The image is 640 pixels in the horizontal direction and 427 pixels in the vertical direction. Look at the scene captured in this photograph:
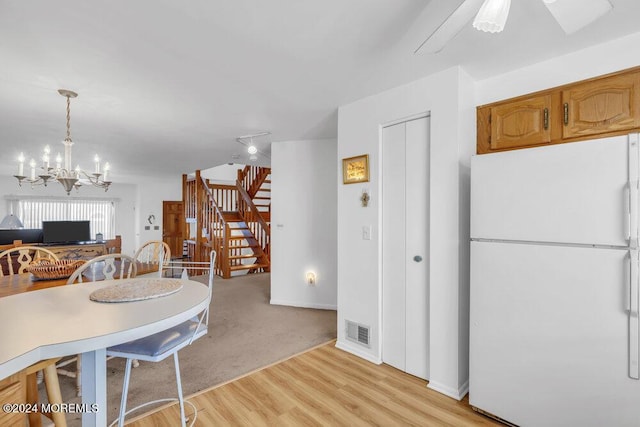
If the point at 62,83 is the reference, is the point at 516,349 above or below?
below

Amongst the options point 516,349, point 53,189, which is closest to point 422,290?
point 516,349

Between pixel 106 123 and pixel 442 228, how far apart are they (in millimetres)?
3727

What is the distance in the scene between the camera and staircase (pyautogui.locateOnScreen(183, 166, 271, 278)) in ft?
20.0

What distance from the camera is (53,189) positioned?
770 centimetres

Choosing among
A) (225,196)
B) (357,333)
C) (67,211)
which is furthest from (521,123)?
(67,211)

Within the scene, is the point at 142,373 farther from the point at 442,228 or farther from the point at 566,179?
the point at 566,179

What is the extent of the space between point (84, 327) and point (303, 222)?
3.11m

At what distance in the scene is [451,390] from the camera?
206 cm

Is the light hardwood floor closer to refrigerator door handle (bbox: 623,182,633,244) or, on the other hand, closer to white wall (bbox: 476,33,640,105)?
refrigerator door handle (bbox: 623,182,633,244)

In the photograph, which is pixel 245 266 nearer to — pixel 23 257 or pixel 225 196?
pixel 225 196

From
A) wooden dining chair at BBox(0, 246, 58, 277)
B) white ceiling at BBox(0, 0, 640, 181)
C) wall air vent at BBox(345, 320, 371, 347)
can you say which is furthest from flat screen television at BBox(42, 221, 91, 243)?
wall air vent at BBox(345, 320, 371, 347)

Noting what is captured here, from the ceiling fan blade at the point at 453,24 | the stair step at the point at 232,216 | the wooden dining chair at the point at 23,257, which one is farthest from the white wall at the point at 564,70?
the stair step at the point at 232,216

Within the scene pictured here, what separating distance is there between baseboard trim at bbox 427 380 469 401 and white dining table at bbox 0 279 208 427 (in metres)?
1.74

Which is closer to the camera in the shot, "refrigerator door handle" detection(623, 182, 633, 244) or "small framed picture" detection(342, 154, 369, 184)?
Result: "refrigerator door handle" detection(623, 182, 633, 244)
